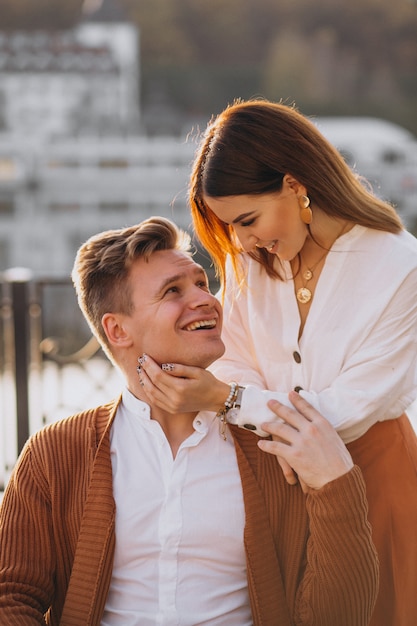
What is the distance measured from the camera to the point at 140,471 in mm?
1646

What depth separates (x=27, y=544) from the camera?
1563mm

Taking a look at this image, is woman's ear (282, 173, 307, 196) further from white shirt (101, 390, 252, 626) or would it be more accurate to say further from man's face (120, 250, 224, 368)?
white shirt (101, 390, 252, 626)

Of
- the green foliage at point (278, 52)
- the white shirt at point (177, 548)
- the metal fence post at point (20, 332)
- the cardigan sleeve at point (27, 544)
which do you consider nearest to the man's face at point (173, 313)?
the white shirt at point (177, 548)

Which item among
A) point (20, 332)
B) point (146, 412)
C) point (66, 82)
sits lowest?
point (66, 82)

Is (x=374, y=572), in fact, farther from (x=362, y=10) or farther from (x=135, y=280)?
(x=362, y=10)

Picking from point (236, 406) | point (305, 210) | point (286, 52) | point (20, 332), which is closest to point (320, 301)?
point (305, 210)

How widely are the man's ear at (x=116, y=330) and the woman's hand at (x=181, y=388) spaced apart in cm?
8

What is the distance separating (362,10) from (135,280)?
182 ft

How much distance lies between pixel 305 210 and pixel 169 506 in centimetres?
68

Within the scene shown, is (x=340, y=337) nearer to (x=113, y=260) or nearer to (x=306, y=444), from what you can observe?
(x=306, y=444)

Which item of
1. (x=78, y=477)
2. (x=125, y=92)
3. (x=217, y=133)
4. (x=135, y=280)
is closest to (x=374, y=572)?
(x=78, y=477)

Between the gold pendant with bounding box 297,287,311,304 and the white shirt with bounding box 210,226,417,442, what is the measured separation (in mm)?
16

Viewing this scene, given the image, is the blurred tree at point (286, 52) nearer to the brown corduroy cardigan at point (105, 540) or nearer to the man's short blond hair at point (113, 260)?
the man's short blond hair at point (113, 260)

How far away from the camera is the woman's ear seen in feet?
5.68
